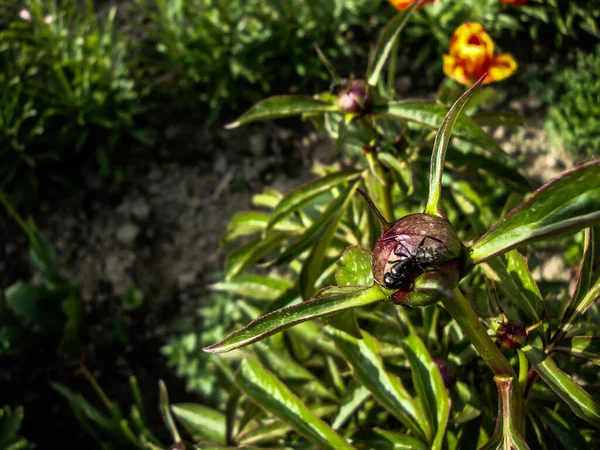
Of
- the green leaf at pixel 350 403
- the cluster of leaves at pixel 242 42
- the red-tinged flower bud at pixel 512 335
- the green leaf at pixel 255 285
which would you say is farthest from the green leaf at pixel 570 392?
the cluster of leaves at pixel 242 42

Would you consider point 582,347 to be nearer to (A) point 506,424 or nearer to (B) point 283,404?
(A) point 506,424

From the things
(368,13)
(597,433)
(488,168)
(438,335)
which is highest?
(368,13)

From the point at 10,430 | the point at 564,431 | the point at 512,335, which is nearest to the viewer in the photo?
the point at 512,335

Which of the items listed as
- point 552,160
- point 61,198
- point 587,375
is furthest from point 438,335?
point 61,198

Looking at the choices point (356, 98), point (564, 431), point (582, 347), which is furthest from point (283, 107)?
point (564, 431)

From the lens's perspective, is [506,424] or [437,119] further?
[437,119]

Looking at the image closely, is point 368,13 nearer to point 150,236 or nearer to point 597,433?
point 150,236
